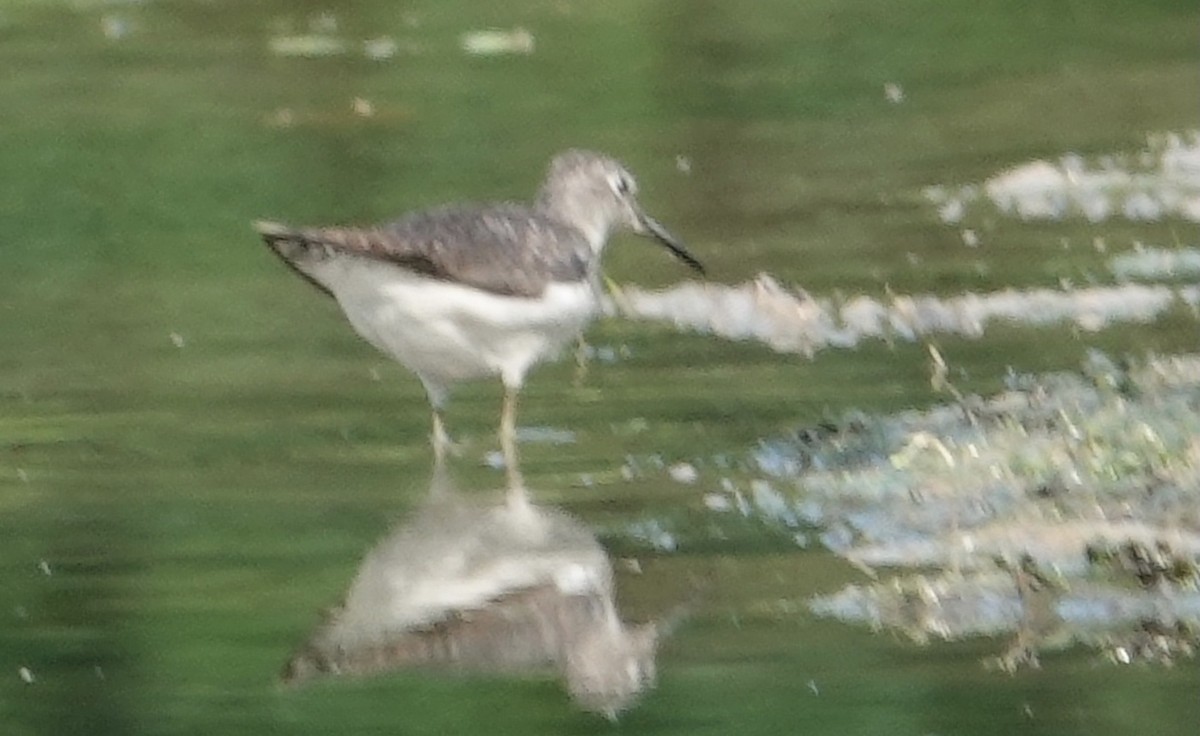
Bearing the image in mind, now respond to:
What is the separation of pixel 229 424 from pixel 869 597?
2194 mm

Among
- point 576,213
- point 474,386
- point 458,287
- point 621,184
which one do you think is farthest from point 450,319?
point 621,184

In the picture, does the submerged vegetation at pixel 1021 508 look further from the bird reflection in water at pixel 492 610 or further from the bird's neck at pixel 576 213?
the bird's neck at pixel 576 213

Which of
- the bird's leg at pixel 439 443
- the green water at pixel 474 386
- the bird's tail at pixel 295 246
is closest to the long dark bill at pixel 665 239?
the green water at pixel 474 386

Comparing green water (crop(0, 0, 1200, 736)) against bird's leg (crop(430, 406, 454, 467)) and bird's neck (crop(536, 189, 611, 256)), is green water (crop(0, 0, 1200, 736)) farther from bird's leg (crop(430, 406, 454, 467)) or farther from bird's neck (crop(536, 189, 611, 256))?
bird's neck (crop(536, 189, 611, 256))

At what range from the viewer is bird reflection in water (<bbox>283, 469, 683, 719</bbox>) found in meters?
5.36

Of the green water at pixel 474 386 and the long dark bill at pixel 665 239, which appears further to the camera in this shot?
the long dark bill at pixel 665 239

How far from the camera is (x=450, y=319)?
6840mm

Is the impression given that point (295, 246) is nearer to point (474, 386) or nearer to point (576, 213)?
point (474, 386)

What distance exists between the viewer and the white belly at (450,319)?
6.75 metres

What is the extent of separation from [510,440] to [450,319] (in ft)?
1.13

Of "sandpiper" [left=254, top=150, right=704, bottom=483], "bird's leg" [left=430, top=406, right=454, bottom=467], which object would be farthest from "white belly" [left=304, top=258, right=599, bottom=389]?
"bird's leg" [left=430, top=406, right=454, bottom=467]

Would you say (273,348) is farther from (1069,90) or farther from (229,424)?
(1069,90)

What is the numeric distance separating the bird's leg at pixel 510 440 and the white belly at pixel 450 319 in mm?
58

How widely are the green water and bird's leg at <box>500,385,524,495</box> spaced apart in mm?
48
